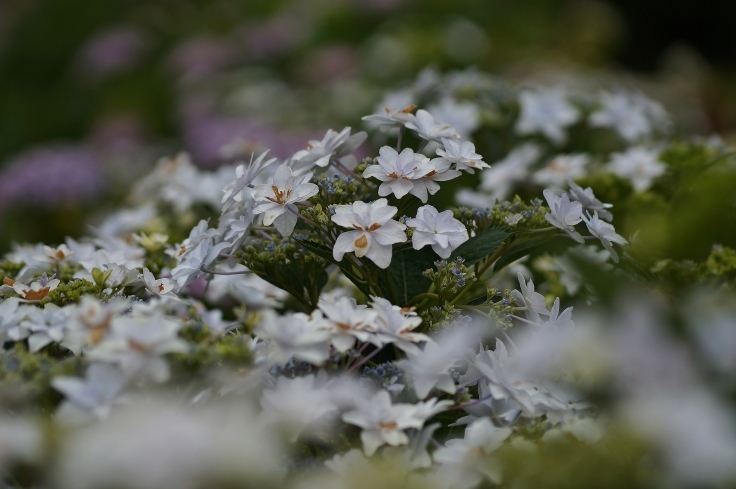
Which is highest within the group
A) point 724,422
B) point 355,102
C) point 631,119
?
point 724,422

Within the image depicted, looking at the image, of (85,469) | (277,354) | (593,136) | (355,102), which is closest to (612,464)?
(277,354)

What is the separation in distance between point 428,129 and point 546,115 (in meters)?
0.73

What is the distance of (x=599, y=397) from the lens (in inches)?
29.9

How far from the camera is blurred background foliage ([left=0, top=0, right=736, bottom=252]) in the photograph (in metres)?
3.05

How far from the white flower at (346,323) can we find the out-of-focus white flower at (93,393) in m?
0.21

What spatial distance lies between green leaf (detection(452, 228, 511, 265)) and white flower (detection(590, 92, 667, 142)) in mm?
890

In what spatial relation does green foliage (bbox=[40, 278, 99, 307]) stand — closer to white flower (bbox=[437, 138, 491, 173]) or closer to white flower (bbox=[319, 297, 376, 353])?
white flower (bbox=[319, 297, 376, 353])

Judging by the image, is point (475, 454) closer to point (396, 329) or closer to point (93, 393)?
point (396, 329)

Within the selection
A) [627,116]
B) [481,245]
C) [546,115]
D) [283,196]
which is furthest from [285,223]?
→ [627,116]

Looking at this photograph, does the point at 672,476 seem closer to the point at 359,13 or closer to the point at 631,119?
the point at 631,119

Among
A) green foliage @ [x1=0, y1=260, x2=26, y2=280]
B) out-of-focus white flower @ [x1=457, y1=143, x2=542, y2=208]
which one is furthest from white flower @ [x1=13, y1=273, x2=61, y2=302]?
out-of-focus white flower @ [x1=457, y1=143, x2=542, y2=208]

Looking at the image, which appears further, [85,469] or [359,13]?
[359,13]

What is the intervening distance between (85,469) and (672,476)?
495mm

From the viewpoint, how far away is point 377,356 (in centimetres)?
98
